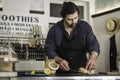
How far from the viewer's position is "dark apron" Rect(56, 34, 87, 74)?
8.78 ft

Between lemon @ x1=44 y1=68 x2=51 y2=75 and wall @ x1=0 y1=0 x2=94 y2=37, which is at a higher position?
wall @ x1=0 y1=0 x2=94 y2=37

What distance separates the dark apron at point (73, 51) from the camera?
2.68 m

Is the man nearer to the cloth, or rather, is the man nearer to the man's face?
the man's face

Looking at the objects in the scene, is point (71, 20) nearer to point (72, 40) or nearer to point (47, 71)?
point (72, 40)

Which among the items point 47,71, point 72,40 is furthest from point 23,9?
point 47,71

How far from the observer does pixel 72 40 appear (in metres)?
2.68

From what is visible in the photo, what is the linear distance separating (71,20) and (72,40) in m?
0.21

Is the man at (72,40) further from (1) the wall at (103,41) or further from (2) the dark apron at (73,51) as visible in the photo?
(1) the wall at (103,41)

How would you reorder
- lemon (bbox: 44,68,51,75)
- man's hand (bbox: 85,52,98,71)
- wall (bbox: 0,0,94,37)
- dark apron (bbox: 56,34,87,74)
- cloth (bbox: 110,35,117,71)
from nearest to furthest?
lemon (bbox: 44,68,51,75)
man's hand (bbox: 85,52,98,71)
dark apron (bbox: 56,34,87,74)
cloth (bbox: 110,35,117,71)
wall (bbox: 0,0,94,37)

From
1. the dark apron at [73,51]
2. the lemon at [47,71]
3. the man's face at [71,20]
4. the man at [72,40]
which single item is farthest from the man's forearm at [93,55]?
the lemon at [47,71]

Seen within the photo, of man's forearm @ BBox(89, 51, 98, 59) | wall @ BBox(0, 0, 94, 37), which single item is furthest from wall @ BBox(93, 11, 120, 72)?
man's forearm @ BBox(89, 51, 98, 59)

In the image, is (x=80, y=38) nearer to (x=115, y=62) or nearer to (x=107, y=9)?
(x=115, y=62)

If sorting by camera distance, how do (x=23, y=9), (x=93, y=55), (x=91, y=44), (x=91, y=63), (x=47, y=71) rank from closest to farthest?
(x=47, y=71) < (x=91, y=63) < (x=93, y=55) < (x=91, y=44) < (x=23, y=9)

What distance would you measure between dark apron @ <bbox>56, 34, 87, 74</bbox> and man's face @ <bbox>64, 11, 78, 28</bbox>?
0.43 feet
